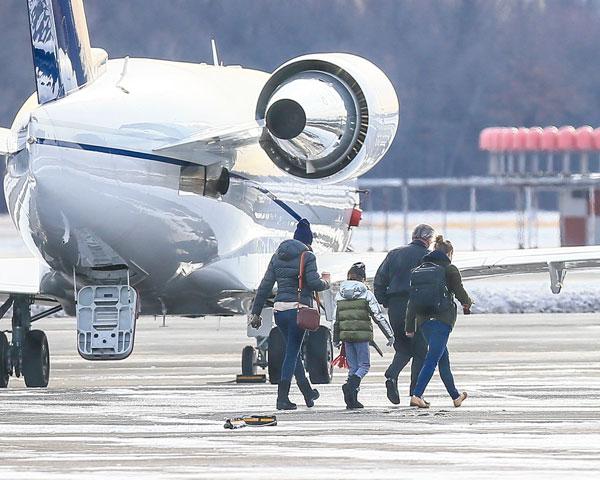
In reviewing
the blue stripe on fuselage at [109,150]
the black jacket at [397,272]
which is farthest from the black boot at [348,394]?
the blue stripe on fuselage at [109,150]

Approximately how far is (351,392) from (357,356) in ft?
2.18

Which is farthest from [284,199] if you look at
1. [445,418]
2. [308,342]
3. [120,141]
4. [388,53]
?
[388,53]

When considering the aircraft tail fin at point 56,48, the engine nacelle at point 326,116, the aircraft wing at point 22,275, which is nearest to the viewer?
A: the aircraft tail fin at point 56,48

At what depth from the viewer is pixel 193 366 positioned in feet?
95.9

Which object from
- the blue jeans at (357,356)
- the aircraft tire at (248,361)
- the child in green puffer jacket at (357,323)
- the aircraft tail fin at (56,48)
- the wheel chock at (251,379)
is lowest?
the wheel chock at (251,379)

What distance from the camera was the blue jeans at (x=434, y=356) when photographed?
20.4 metres

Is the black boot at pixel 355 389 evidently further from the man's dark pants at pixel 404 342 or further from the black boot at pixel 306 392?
the man's dark pants at pixel 404 342

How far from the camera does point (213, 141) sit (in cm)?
2397

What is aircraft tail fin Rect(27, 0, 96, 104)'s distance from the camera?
78.2 feet

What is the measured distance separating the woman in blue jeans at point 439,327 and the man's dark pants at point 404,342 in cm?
64

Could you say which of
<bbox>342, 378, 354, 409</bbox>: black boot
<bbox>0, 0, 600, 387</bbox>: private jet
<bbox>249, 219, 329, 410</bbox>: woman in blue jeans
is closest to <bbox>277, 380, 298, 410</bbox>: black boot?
<bbox>249, 219, 329, 410</bbox>: woman in blue jeans

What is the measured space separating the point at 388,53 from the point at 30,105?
51.9m

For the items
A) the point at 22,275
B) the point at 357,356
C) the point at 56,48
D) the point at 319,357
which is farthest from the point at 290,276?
the point at 22,275

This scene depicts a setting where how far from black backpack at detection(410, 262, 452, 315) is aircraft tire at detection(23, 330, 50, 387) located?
6413 millimetres
